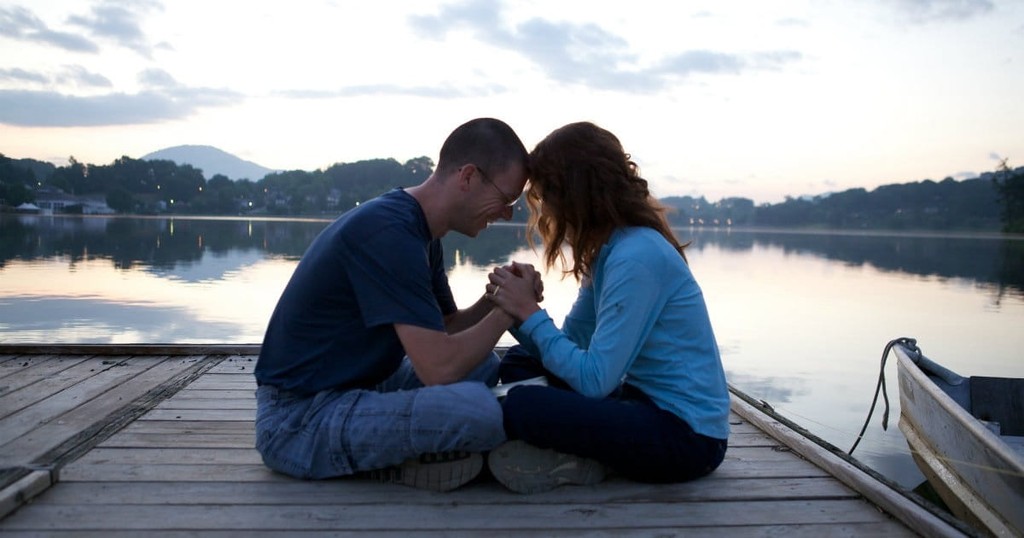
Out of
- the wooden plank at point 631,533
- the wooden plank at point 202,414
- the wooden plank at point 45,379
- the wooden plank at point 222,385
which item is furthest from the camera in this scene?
the wooden plank at point 222,385

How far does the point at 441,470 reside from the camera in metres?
2.65

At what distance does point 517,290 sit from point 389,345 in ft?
1.62

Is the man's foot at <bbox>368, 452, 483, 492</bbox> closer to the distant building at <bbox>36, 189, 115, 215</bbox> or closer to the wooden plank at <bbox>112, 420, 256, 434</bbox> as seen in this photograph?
the wooden plank at <bbox>112, 420, 256, 434</bbox>

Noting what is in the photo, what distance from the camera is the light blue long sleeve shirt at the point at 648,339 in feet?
8.28

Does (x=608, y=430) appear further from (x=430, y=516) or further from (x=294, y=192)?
(x=294, y=192)

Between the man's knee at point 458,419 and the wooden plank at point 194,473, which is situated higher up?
the man's knee at point 458,419

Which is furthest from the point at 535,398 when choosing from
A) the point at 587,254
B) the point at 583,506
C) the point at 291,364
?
the point at 291,364

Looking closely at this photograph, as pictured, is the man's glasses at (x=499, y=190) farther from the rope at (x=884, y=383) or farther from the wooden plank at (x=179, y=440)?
the rope at (x=884, y=383)

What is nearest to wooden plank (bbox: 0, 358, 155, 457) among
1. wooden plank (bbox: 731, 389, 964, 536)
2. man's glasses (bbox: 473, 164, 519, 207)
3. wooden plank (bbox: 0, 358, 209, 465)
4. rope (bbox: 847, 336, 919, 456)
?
wooden plank (bbox: 0, 358, 209, 465)

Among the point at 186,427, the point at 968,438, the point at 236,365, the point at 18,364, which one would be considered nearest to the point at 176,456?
the point at 186,427

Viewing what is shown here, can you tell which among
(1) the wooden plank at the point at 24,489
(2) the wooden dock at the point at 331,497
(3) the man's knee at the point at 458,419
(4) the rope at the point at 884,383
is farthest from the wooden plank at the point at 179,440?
(4) the rope at the point at 884,383

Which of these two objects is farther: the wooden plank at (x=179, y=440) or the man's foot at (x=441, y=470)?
the wooden plank at (x=179, y=440)

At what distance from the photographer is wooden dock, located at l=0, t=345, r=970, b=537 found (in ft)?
7.78

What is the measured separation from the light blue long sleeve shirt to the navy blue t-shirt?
0.47 metres
